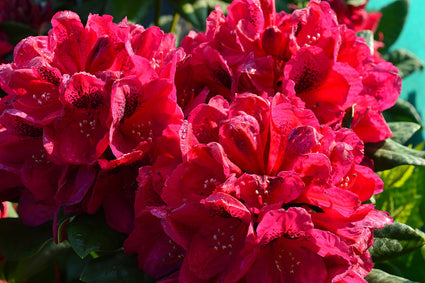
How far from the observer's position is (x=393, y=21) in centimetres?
130

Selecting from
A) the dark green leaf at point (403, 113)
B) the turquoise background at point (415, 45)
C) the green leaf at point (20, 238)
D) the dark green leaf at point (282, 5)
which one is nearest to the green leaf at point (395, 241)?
the green leaf at point (20, 238)

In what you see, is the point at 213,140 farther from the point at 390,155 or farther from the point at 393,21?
the point at 393,21

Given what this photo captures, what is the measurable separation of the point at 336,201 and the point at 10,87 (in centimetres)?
33

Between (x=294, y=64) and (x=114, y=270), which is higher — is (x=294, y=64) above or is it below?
above

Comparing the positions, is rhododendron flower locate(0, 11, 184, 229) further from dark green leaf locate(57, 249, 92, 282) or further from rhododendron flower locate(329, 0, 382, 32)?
rhododendron flower locate(329, 0, 382, 32)

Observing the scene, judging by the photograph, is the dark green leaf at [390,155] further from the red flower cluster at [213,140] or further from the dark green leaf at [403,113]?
the dark green leaf at [403,113]

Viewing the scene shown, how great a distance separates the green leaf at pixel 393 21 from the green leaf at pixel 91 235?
994 mm

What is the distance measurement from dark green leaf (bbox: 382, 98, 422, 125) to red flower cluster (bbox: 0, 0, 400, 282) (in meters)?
0.60

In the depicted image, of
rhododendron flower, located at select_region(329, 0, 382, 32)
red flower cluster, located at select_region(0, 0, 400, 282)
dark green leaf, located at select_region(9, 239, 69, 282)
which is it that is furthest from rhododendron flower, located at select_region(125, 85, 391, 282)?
rhododendron flower, located at select_region(329, 0, 382, 32)

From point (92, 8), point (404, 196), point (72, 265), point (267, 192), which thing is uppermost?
point (267, 192)

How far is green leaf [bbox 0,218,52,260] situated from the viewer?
0.58 m

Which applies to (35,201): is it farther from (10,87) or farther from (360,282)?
(360,282)

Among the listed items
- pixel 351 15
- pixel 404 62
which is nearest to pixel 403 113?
pixel 404 62

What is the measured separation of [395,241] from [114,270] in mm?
307
